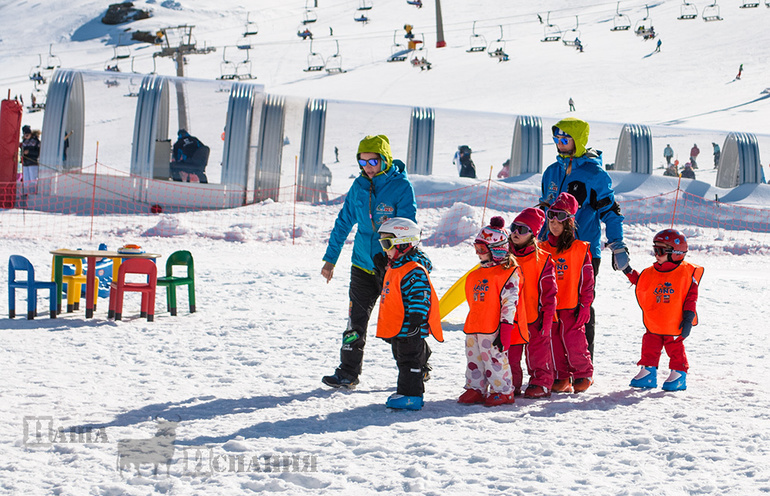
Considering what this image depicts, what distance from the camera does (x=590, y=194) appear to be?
5.43 m

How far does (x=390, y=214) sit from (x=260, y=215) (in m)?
10.9

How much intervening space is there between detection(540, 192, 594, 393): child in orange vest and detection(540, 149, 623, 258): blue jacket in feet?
0.74

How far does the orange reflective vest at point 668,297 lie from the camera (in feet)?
17.1

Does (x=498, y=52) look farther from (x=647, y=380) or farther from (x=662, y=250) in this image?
(x=647, y=380)

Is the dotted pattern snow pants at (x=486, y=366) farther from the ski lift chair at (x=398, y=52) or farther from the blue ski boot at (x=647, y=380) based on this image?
the ski lift chair at (x=398, y=52)

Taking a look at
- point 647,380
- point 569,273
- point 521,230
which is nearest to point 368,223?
point 521,230

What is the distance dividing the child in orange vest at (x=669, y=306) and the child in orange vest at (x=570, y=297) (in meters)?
0.37

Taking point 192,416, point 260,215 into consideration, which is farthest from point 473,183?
point 192,416

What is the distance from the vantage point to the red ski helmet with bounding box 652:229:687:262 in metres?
5.25

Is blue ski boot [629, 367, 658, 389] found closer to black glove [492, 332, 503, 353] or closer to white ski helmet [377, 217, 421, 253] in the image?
black glove [492, 332, 503, 353]

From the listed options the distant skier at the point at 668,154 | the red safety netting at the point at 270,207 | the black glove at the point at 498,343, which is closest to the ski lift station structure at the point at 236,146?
the red safety netting at the point at 270,207

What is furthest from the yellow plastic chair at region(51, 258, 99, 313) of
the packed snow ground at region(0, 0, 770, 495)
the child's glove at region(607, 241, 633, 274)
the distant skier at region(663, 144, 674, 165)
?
the distant skier at region(663, 144, 674, 165)

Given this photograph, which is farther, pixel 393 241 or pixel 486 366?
pixel 486 366

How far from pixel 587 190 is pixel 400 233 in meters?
1.45
